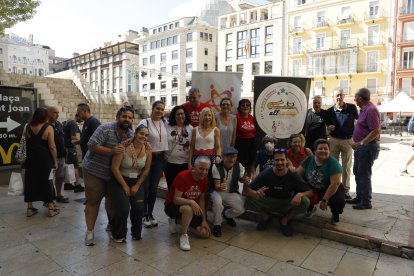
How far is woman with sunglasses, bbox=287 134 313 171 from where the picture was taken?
14.5 ft

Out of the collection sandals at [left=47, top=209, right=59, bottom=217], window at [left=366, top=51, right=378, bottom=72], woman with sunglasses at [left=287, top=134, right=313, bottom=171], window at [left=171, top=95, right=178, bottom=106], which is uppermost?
window at [left=366, top=51, right=378, bottom=72]

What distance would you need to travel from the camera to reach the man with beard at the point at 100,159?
11.9 feet

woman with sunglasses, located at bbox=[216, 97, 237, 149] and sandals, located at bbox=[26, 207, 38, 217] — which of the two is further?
sandals, located at bbox=[26, 207, 38, 217]

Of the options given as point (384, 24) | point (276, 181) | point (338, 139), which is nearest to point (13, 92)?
point (276, 181)

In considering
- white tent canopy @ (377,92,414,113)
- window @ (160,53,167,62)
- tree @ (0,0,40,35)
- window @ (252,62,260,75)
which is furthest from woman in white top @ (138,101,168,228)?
window @ (160,53,167,62)

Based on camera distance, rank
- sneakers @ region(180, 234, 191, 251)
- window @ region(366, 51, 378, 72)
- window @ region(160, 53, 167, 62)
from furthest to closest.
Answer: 1. window @ region(160, 53, 167, 62)
2. window @ region(366, 51, 378, 72)
3. sneakers @ region(180, 234, 191, 251)

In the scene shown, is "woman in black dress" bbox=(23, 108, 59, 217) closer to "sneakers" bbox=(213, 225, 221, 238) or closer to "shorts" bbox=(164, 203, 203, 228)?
"shorts" bbox=(164, 203, 203, 228)

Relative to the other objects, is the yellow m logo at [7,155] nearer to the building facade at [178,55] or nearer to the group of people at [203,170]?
the group of people at [203,170]

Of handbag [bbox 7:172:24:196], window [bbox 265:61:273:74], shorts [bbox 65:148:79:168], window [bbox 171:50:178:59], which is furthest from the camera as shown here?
window [bbox 171:50:178:59]

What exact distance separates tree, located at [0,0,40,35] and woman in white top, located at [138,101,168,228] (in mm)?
9569

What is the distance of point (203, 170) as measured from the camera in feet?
12.2

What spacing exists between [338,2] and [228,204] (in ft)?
131

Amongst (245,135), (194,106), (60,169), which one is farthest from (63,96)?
(245,135)

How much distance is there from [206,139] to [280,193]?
1201 mm
